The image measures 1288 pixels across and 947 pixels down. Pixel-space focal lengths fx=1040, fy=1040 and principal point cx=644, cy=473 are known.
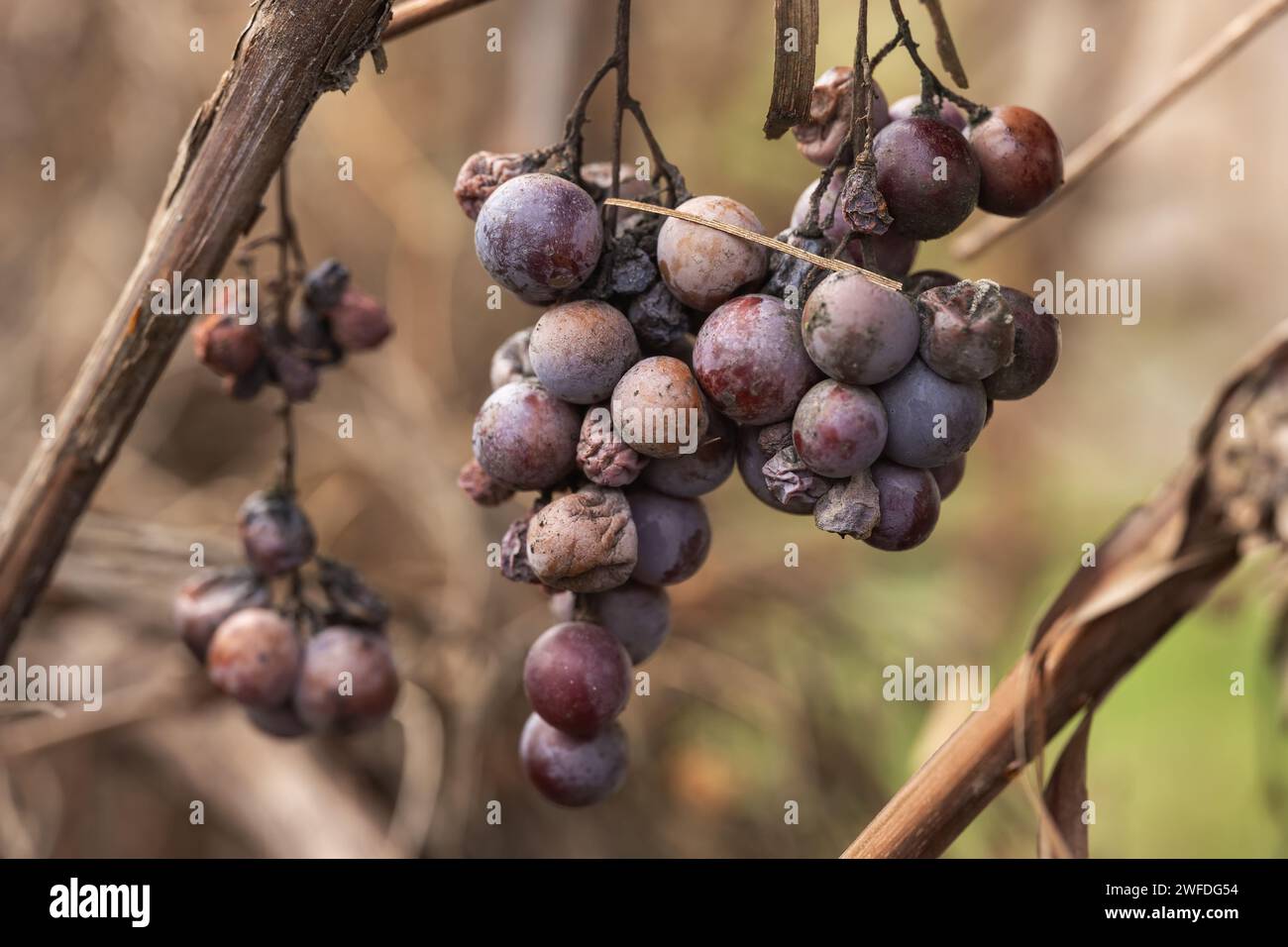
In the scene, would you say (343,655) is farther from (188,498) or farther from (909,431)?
(188,498)

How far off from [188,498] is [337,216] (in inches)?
21.4

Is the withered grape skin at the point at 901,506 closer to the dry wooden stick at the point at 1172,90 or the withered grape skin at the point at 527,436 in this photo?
the withered grape skin at the point at 527,436

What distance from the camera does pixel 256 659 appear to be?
759 millimetres

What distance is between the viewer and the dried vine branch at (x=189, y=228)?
529 millimetres

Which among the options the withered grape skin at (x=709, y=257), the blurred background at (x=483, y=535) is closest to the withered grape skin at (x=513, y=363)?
the withered grape skin at (x=709, y=257)

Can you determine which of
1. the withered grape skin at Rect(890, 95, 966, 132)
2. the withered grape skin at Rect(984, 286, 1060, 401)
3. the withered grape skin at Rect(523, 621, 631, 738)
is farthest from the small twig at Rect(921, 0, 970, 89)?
the withered grape skin at Rect(523, 621, 631, 738)

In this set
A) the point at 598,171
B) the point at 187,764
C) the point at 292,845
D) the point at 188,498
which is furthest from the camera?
the point at 188,498

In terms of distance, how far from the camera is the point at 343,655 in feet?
2.53

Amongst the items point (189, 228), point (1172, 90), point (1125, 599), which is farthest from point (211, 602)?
point (1172, 90)

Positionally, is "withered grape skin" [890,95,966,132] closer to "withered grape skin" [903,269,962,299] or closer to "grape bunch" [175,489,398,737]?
"withered grape skin" [903,269,962,299]

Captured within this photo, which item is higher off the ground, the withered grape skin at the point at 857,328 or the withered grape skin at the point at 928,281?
the withered grape skin at the point at 928,281

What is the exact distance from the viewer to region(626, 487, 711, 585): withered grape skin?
1.84ft
